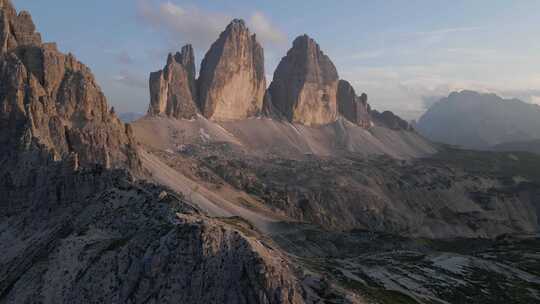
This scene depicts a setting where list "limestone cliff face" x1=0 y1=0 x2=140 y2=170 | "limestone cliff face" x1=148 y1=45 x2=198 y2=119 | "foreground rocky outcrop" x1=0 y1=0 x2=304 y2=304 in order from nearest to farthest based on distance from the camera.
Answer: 1. "foreground rocky outcrop" x1=0 y1=0 x2=304 y2=304
2. "limestone cliff face" x1=0 y1=0 x2=140 y2=170
3. "limestone cliff face" x1=148 y1=45 x2=198 y2=119

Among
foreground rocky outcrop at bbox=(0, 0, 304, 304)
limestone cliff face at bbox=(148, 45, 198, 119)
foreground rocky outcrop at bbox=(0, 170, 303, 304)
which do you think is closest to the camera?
foreground rocky outcrop at bbox=(0, 170, 303, 304)

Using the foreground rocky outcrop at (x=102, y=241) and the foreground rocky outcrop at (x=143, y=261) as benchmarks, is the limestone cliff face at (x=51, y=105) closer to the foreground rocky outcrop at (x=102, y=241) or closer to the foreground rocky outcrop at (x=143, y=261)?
the foreground rocky outcrop at (x=102, y=241)

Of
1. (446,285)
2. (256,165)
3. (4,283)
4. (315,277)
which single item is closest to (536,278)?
(446,285)

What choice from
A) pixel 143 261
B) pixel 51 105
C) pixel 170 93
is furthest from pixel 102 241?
pixel 170 93

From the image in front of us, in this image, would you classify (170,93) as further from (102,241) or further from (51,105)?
(102,241)

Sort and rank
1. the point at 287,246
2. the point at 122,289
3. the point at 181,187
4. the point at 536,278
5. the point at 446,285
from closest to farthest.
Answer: the point at 122,289, the point at 446,285, the point at 536,278, the point at 287,246, the point at 181,187

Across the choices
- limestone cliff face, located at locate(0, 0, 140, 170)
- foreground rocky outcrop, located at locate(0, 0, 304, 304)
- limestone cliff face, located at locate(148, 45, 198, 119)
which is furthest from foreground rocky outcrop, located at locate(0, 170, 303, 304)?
limestone cliff face, located at locate(148, 45, 198, 119)

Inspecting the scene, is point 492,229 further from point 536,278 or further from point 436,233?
point 536,278

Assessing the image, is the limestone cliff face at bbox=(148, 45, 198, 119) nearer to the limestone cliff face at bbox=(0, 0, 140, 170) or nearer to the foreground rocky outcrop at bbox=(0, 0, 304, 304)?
the limestone cliff face at bbox=(0, 0, 140, 170)
